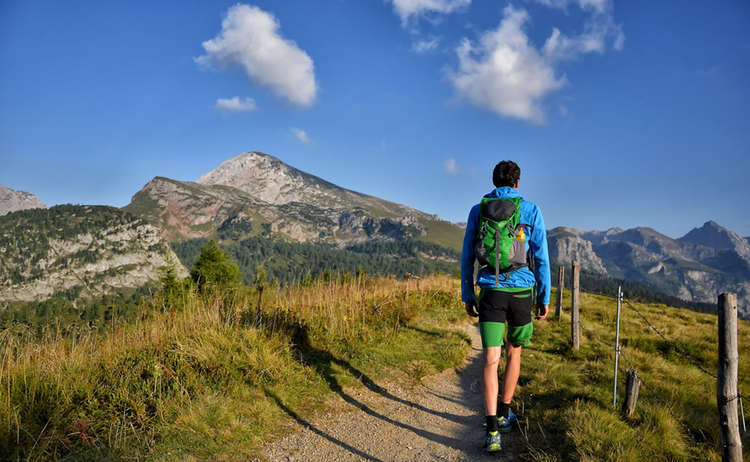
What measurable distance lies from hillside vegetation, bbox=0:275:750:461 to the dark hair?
301cm

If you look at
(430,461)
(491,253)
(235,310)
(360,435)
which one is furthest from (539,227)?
(235,310)

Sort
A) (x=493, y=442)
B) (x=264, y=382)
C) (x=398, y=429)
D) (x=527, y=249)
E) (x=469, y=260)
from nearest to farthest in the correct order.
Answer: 1. (x=527, y=249)
2. (x=493, y=442)
3. (x=469, y=260)
4. (x=398, y=429)
5. (x=264, y=382)

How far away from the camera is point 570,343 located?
9359 millimetres

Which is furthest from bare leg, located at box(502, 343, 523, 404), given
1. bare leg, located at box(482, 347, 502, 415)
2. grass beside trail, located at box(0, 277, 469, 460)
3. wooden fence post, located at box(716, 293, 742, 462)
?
grass beside trail, located at box(0, 277, 469, 460)

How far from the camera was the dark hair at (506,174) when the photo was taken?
14.4 ft

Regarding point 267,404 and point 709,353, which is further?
point 709,353

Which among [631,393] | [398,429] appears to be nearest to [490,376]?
[398,429]

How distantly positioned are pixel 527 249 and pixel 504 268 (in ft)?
1.24

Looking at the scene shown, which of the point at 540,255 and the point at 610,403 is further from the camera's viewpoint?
the point at 610,403

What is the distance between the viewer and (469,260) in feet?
14.6

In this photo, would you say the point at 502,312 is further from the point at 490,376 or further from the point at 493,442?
the point at 493,442

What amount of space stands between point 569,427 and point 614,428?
1.62ft

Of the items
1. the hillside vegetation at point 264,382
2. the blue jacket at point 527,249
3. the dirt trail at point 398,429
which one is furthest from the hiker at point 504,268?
the hillside vegetation at point 264,382

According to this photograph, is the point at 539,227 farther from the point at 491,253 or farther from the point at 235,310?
the point at 235,310
